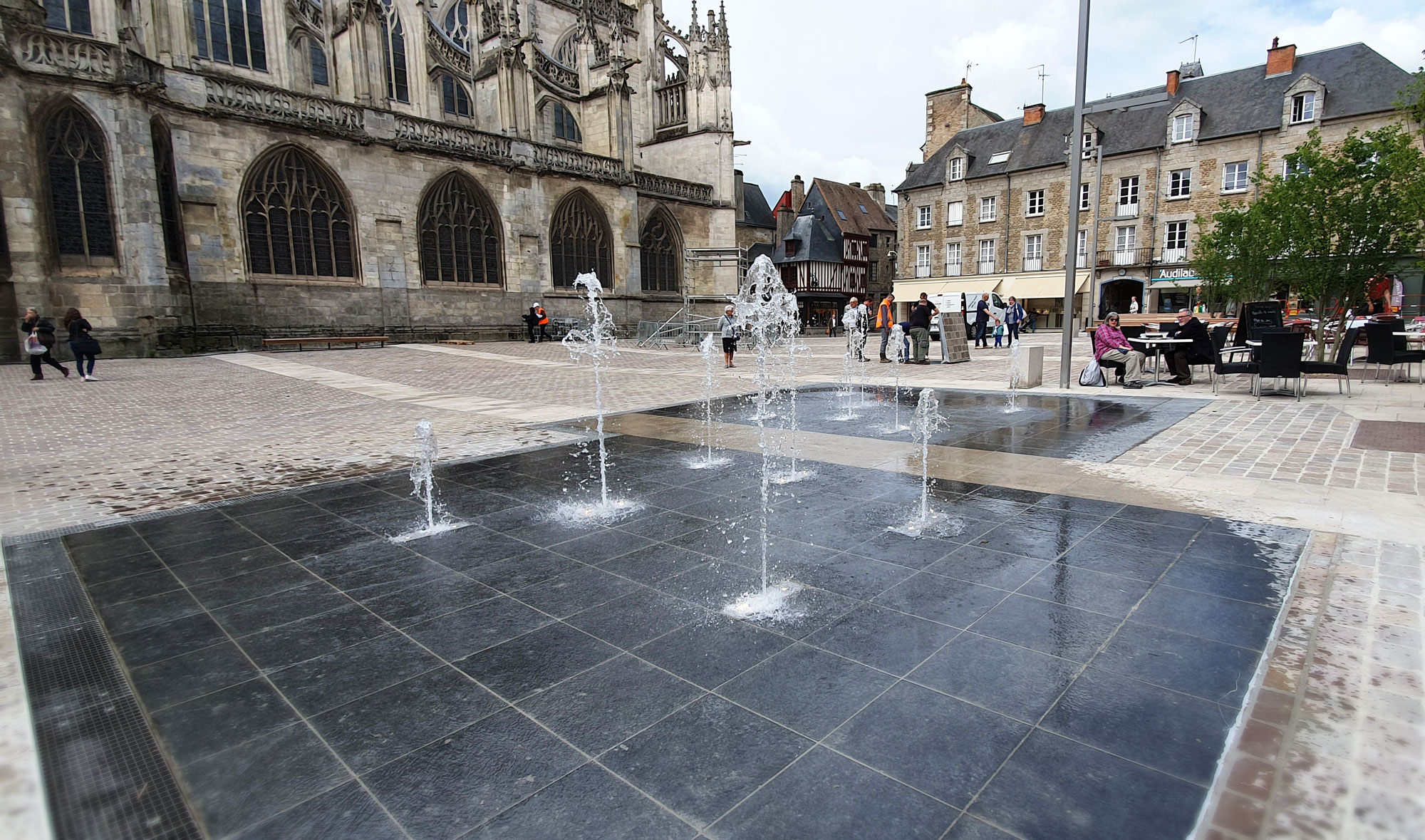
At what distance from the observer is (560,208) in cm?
2944

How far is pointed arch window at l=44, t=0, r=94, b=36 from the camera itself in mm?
17969

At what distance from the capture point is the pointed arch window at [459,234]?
25594 millimetres

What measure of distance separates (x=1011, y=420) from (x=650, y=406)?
5.08 metres

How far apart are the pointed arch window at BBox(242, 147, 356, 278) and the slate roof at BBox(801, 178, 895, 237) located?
36.1 m

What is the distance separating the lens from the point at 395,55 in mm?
27141

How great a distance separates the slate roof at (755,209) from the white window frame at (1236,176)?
29986 mm

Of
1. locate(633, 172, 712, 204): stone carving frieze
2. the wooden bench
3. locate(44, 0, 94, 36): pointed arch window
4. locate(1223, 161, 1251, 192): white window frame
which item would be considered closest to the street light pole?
the wooden bench

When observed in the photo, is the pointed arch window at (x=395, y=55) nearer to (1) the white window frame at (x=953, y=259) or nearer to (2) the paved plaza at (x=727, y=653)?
(2) the paved plaza at (x=727, y=653)

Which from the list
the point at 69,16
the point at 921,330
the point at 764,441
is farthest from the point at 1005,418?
the point at 69,16

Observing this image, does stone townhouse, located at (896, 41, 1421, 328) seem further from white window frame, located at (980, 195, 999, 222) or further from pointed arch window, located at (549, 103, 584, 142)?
pointed arch window, located at (549, 103, 584, 142)

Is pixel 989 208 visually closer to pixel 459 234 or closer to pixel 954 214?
pixel 954 214

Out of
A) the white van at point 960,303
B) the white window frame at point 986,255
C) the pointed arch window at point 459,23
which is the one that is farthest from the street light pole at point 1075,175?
the white window frame at point 986,255

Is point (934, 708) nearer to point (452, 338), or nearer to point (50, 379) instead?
point (50, 379)

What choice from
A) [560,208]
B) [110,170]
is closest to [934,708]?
[110,170]
